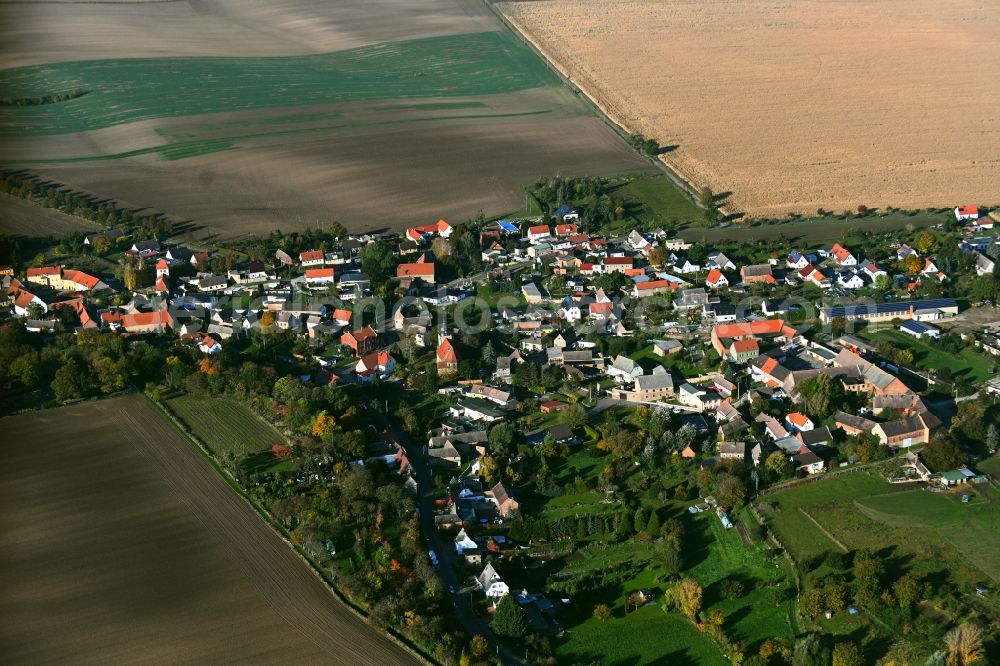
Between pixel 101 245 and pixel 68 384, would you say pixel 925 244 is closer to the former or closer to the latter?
pixel 68 384

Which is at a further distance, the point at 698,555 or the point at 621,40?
the point at 621,40

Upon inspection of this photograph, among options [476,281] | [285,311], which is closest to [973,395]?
[476,281]

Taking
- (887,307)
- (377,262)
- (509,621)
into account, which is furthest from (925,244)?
(509,621)

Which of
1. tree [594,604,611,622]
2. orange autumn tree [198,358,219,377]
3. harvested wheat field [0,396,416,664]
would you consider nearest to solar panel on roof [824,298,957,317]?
tree [594,604,611,622]

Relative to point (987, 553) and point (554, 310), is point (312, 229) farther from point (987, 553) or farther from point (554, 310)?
point (987, 553)

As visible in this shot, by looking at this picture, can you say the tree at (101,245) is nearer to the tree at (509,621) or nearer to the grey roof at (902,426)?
the tree at (509,621)

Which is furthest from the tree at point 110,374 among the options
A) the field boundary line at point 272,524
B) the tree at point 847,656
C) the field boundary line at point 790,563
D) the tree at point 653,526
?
the tree at point 847,656

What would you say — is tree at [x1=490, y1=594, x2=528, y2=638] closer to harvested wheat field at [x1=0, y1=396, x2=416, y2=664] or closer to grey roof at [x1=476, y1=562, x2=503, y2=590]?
grey roof at [x1=476, y1=562, x2=503, y2=590]
